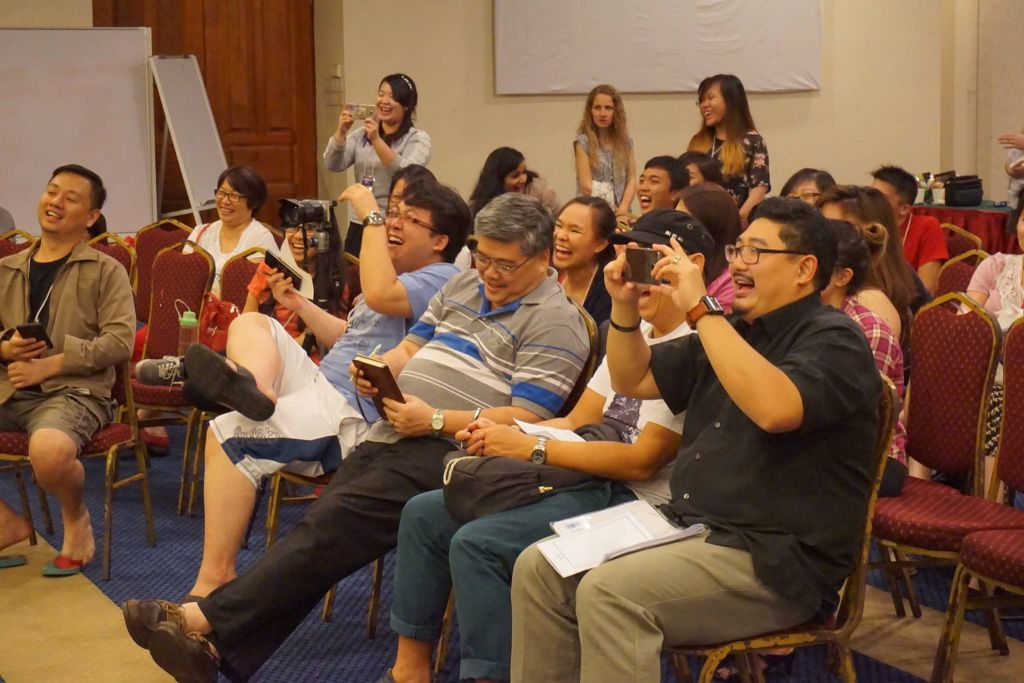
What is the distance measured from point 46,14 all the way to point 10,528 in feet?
15.8

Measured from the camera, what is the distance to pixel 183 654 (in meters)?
2.75

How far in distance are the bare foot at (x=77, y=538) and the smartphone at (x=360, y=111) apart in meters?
2.99

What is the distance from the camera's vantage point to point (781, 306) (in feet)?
7.83

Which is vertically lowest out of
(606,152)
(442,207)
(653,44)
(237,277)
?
(237,277)

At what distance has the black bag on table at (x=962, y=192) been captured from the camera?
7395 mm

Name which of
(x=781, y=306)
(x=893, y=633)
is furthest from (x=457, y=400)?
(x=893, y=633)

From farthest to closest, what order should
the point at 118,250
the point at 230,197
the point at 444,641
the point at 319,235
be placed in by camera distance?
the point at 230,197 → the point at 118,250 → the point at 319,235 → the point at 444,641

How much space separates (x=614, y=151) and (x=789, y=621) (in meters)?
5.40

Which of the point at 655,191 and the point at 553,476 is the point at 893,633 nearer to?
the point at 553,476

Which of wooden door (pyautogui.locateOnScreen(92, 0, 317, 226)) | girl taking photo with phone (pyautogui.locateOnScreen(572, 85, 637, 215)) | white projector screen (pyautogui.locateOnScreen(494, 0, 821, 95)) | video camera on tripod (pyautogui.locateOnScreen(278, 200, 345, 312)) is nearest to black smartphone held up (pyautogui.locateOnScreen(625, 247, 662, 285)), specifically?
video camera on tripod (pyautogui.locateOnScreen(278, 200, 345, 312))

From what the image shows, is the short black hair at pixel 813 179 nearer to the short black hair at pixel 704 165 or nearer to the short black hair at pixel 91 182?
the short black hair at pixel 704 165

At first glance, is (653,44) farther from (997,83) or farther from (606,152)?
(997,83)

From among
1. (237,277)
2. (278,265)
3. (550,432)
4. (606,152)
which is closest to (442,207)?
(278,265)

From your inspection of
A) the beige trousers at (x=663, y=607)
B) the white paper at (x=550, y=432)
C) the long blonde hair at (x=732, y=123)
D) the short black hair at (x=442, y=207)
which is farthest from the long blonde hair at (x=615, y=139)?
the beige trousers at (x=663, y=607)
